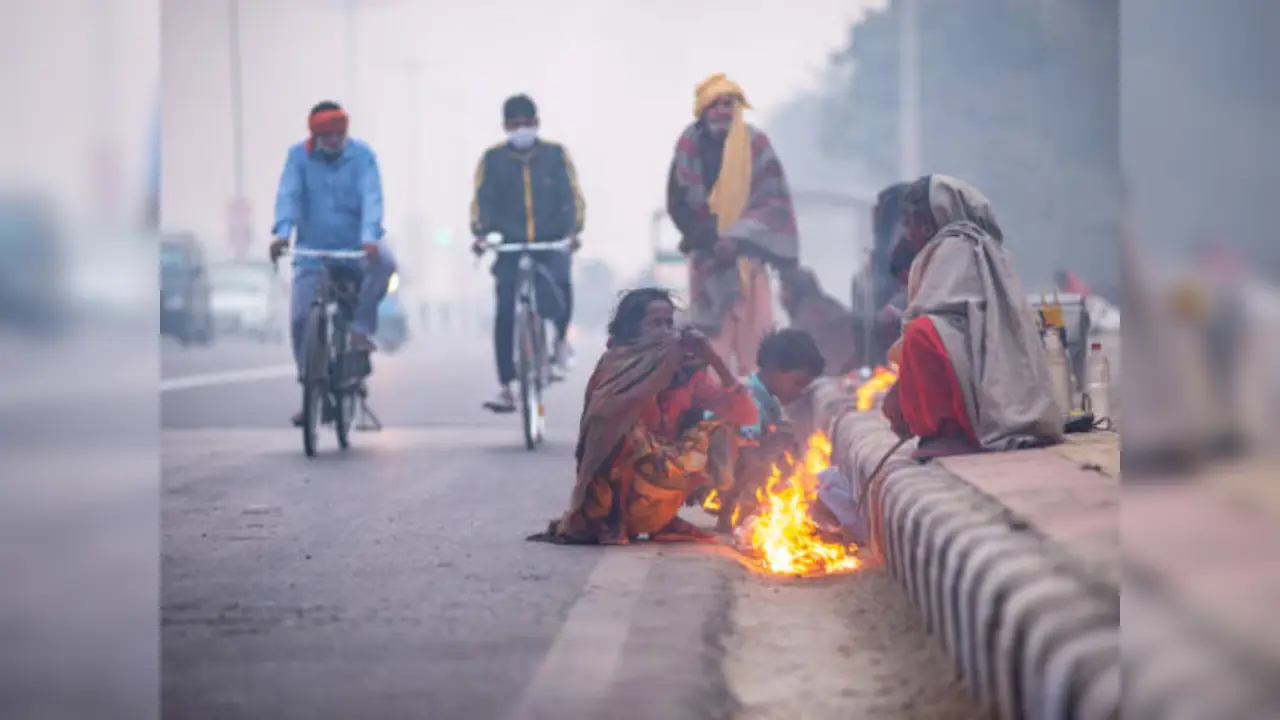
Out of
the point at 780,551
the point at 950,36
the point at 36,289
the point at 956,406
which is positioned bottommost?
the point at 780,551

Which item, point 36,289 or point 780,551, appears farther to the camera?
point 780,551

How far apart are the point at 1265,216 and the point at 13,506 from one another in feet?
9.35

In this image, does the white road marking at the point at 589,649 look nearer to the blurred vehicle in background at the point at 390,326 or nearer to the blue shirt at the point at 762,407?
the blue shirt at the point at 762,407

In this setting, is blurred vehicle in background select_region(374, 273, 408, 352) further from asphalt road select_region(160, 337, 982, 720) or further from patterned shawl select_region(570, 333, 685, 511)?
patterned shawl select_region(570, 333, 685, 511)

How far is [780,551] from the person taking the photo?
7305 mm

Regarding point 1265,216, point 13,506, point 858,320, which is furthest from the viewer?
point 858,320

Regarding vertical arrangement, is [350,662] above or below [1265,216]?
below

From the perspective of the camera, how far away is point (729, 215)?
510 inches

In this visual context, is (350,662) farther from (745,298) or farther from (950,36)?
(950,36)

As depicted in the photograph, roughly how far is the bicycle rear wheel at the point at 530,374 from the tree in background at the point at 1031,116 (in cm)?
3037

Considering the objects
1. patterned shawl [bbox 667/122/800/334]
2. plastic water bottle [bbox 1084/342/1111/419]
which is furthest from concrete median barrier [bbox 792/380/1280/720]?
patterned shawl [bbox 667/122/800/334]

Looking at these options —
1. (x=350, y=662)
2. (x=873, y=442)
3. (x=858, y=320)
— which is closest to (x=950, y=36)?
(x=858, y=320)

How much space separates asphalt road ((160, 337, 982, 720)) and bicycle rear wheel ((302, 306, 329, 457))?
1.02 m

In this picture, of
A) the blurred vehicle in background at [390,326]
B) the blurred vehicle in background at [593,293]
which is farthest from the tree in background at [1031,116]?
the blurred vehicle in background at [593,293]
